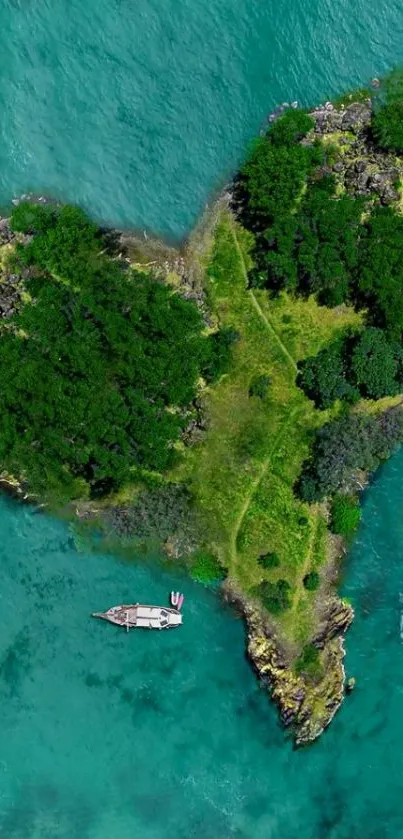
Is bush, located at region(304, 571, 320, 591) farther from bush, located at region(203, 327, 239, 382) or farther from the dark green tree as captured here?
bush, located at region(203, 327, 239, 382)

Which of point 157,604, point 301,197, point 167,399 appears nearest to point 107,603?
point 157,604

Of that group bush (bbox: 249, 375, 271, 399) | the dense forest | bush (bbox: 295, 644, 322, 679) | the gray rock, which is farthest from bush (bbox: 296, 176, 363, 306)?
bush (bbox: 295, 644, 322, 679)

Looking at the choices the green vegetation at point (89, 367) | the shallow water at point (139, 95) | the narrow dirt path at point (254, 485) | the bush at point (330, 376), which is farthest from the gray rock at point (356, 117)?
the narrow dirt path at point (254, 485)

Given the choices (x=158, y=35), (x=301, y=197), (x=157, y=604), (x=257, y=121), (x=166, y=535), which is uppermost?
(x=158, y=35)

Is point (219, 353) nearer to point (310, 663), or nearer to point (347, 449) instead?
point (347, 449)

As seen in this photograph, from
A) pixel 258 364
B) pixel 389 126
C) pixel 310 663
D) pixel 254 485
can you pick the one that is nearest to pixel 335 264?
pixel 258 364

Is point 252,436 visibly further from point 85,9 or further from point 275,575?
point 85,9

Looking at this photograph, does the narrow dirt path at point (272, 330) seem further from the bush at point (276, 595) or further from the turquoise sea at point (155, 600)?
the bush at point (276, 595)
